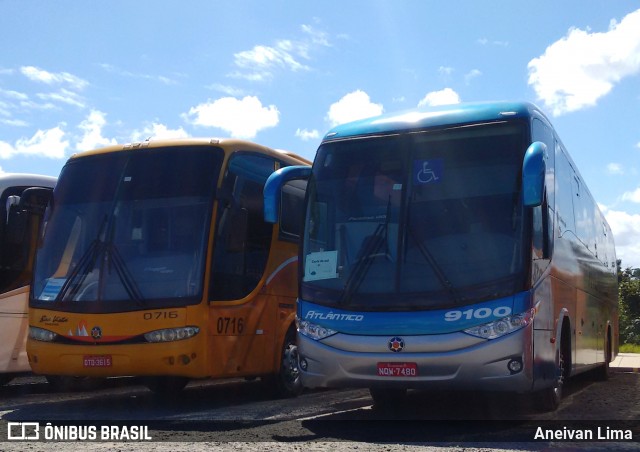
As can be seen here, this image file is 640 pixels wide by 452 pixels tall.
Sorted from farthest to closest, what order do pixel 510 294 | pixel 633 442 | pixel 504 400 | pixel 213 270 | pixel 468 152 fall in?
pixel 504 400 < pixel 213 270 < pixel 468 152 < pixel 510 294 < pixel 633 442

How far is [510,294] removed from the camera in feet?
26.7

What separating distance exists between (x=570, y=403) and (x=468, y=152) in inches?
157

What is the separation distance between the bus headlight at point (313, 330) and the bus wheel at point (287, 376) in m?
2.72

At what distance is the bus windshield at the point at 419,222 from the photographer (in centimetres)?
833

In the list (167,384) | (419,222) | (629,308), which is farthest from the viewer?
(629,308)

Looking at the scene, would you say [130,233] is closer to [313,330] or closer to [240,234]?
[240,234]

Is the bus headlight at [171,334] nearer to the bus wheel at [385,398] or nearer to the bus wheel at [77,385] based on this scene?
the bus wheel at [385,398]

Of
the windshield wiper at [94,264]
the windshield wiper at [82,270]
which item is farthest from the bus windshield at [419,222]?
the windshield wiper at [82,270]

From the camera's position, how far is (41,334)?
33.8ft

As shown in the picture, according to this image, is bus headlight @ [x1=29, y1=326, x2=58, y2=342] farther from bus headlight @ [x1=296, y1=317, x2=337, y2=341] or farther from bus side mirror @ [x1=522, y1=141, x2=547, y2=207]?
bus side mirror @ [x1=522, y1=141, x2=547, y2=207]

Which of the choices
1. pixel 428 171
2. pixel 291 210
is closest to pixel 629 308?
pixel 291 210

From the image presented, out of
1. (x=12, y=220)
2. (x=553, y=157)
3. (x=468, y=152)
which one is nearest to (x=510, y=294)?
(x=468, y=152)

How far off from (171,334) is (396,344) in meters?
2.89

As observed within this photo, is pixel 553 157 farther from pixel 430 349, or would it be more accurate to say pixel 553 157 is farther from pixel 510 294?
pixel 430 349
